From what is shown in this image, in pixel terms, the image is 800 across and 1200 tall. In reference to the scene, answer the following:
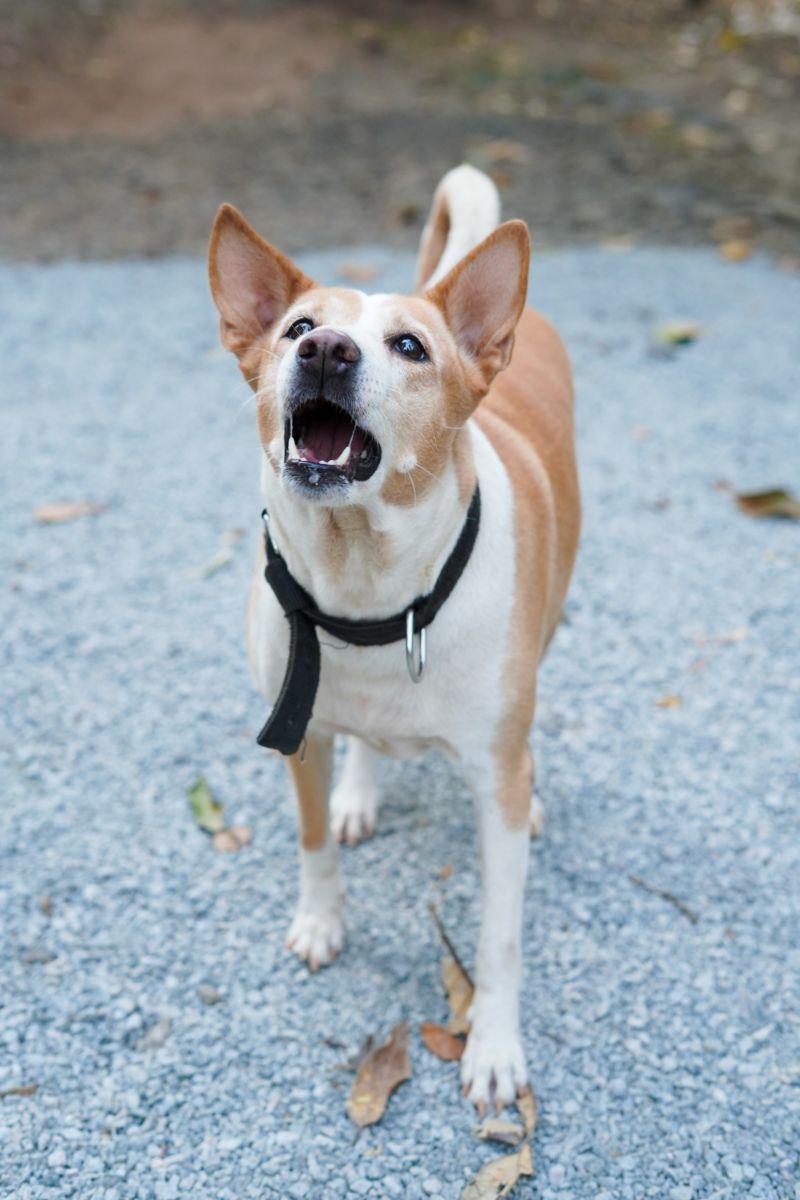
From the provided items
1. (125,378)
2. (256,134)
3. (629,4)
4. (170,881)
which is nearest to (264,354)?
(170,881)

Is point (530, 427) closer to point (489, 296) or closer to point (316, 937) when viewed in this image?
point (489, 296)

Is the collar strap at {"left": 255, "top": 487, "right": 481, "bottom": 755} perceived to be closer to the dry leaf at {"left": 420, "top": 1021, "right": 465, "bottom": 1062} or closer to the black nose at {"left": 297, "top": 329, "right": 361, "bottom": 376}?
the black nose at {"left": 297, "top": 329, "right": 361, "bottom": 376}

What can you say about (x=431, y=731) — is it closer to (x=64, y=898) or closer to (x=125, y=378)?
(x=64, y=898)

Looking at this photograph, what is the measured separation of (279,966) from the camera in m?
2.54

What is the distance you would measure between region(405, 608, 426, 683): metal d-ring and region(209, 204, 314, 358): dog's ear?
0.65m

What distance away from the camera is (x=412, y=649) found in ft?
6.68

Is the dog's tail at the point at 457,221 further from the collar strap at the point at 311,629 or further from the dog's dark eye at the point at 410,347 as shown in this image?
the collar strap at the point at 311,629

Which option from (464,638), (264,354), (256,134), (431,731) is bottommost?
(256,134)

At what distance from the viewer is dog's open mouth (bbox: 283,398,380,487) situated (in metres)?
1.85

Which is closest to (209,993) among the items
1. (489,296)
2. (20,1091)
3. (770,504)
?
(20,1091)

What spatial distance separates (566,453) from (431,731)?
1010mm

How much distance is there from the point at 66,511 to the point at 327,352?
9.00ft

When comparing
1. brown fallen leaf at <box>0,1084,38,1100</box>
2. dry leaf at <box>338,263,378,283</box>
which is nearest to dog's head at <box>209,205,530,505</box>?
brown fallen leaf at <box>0,1084,38,1100</box>

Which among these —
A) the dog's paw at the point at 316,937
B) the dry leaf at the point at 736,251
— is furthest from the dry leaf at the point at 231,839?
the dry leaf at the point at 736,251
